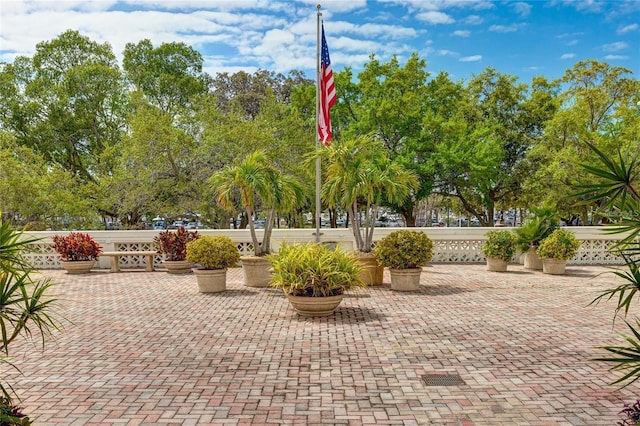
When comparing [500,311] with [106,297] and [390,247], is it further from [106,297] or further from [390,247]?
[106,297]

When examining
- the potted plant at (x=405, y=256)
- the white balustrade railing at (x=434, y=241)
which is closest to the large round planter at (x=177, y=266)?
the white balustrade railing at (x=434, y=241)

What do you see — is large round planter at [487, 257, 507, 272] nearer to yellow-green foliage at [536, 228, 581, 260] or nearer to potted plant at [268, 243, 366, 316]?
yellow-green foliage at [536, 228, 581, 260]

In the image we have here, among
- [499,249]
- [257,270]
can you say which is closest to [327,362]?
[257,270]

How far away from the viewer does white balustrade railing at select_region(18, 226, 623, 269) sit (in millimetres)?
14742

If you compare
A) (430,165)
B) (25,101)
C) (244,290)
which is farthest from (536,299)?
(25,101)

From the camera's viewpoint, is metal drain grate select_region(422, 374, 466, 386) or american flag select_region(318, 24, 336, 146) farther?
american flag select_region(318, 24, 336, 146)

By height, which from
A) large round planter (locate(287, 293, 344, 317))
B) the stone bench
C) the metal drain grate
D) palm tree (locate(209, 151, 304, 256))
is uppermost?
palm tree (locate(209, 151, 304, 256))

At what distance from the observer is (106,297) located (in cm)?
1049

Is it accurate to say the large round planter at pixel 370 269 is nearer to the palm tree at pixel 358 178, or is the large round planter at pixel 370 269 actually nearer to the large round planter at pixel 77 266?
the palm tree at pixel 358 178

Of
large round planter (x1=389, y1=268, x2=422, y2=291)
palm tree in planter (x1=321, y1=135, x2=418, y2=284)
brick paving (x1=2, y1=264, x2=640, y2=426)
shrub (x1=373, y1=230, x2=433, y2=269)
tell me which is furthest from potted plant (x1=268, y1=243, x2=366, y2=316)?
palm tree in planter (x1=321, y1=135, x2=418, y2=284)

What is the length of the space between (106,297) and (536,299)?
9243 millimetres

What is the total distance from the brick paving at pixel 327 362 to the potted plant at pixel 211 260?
0.47 meters

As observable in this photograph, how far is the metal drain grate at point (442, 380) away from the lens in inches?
212

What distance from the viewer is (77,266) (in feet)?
45.8
